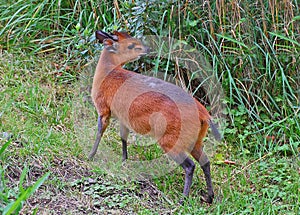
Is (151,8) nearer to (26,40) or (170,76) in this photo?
(170,76)

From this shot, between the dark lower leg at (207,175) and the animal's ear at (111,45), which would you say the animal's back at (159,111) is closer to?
the dark lower leg at (207,175)

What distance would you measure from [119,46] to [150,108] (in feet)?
2.48

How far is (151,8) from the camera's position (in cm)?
546

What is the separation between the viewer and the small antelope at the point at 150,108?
3922 millimetres

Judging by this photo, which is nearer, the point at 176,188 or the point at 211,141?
the point at 176,188

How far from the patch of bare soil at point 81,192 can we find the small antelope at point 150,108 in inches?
10.5

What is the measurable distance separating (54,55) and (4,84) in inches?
31.6

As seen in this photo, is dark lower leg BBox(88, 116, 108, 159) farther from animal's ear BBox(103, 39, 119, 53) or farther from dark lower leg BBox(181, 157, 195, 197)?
dark lower leg BBox(181, 157, 195, 197)

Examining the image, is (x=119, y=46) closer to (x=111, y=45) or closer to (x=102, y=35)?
(x=111, y=45)

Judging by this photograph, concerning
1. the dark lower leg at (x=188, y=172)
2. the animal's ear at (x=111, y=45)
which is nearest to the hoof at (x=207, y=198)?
the dark lower leg at (x=188, y=172)

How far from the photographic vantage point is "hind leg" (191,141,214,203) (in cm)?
410

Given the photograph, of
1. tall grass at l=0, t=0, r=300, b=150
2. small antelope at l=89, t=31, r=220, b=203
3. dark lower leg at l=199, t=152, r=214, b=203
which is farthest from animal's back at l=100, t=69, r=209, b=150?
tall grass at l=0, t=0, r=300, b=150

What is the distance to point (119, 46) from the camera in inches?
176

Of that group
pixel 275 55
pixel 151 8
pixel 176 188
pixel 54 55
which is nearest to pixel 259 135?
pixel 275 55
